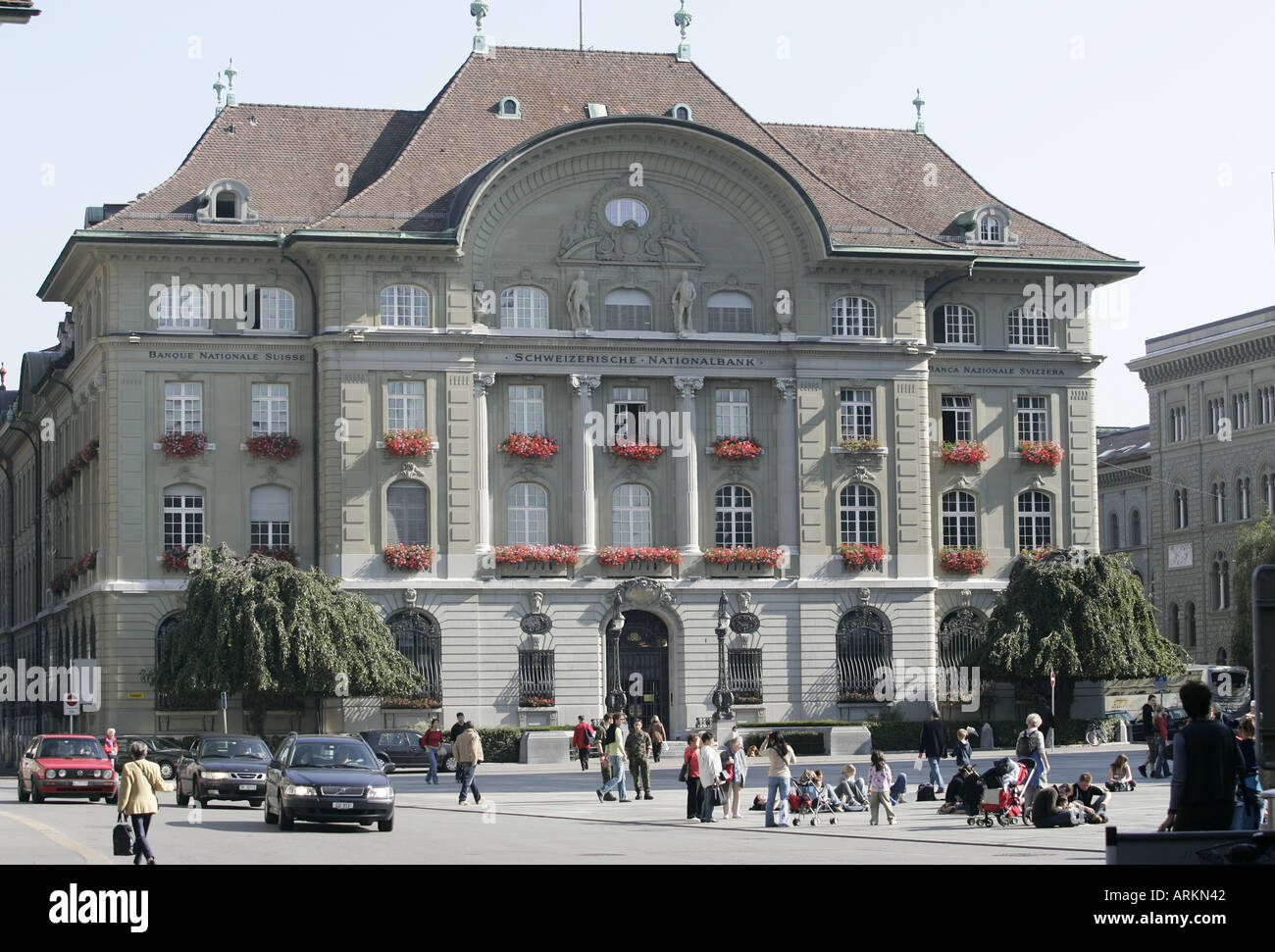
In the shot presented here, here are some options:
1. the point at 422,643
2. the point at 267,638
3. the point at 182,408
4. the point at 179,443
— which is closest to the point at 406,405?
the point at 182,408

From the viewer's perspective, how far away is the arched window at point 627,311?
2640 inches

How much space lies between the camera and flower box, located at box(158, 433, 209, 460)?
64250 millimetres

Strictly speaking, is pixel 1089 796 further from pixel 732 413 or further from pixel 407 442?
pixel 732 413

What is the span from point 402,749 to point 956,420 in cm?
2213

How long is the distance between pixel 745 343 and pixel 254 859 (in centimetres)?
4095

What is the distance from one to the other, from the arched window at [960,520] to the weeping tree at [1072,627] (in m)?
2.84

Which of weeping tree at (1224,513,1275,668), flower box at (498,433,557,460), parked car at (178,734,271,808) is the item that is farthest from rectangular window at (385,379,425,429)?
weeping tree at (1224,513,1275,668)

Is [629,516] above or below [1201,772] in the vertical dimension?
above

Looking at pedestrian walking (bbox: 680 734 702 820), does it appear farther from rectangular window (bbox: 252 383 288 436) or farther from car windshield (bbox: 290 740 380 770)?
rectangular window (bbox: 252 383 288 436)

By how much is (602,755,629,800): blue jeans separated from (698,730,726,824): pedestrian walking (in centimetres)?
518

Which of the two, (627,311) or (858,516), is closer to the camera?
(627,311)

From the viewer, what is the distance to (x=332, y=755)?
117 feet

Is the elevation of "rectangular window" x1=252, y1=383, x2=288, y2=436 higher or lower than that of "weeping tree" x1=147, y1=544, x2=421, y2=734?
higher

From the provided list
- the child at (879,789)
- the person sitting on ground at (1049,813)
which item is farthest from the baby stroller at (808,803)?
the person sitting on ground at (1049,813)
